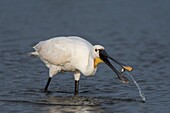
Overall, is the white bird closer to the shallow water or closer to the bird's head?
the bird's head

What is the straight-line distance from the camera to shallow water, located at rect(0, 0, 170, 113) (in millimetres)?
12540

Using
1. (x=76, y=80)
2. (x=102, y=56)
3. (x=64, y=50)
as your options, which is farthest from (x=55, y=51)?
(x=102, y=56)

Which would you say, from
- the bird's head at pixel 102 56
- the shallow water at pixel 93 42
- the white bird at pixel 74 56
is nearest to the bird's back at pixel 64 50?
the white bird at pixel 74 56

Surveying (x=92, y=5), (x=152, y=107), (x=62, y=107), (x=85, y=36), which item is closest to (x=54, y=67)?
(x=62, y=107)

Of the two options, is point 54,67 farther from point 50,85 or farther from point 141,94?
point 141,94

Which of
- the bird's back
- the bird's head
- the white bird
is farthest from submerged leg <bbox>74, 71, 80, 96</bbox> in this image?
the bird's head

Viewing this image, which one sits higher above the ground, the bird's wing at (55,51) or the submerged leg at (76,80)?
the bird's wing at (55,51)

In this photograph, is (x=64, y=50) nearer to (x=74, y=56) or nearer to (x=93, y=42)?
(x=74, y=56)

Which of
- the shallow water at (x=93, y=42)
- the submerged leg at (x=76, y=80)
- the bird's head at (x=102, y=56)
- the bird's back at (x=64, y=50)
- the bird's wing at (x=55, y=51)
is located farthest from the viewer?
the submerged leg at (x=76, y=80)

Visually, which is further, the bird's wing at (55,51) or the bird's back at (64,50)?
the bird's wing at (55,51)

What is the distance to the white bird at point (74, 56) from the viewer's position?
1273 centimetres

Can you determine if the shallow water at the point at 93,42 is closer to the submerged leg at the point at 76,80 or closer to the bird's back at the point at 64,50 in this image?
the submerged leg at the point at 76,80

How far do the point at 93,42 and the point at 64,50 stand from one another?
251 inches

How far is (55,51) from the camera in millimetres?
13922
